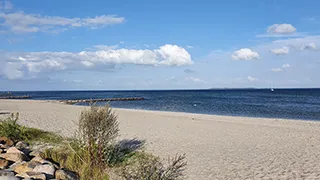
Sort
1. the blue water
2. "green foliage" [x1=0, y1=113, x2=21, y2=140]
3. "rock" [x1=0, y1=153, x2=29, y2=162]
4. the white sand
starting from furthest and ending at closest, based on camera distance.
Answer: the blue water < "green foliage" [x1=0, y1=113, x2=21, y2=140] < the white sand < "rock" [x1=0, y1=153, x2=29, y2=162]

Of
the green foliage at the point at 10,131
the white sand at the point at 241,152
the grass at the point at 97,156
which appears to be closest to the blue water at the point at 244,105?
the white sand at the point at 241,152

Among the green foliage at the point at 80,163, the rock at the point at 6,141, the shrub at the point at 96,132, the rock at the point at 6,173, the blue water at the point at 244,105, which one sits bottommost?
the blue water at the point at 244,105

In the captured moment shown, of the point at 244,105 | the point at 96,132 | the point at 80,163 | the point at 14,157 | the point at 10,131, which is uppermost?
the point at 96,132

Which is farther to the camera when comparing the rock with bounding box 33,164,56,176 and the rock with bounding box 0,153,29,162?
the rock with bounding box 0,153,29,162

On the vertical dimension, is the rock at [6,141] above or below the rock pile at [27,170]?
above

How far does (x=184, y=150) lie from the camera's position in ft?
38.2

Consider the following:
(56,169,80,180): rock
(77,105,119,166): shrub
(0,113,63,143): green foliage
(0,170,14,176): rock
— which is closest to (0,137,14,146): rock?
(0,113,63,143): green foliage

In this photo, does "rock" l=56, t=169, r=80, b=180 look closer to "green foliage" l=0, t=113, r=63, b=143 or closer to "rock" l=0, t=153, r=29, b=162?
"rock" l=0, t=153, r=29, b=162

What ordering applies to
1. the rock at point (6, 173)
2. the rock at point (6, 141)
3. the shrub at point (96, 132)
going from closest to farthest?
1. the rock at point (6, 173)
2. the shrub at point (96, 132)
3. the rock at point (6, 141)

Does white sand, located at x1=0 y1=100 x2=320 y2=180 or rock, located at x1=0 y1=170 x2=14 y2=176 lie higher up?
rock, located at x1=0 y1=170 x2=14 y2=176

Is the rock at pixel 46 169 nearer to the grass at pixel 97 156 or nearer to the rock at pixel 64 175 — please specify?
the rock at pixel 64 175

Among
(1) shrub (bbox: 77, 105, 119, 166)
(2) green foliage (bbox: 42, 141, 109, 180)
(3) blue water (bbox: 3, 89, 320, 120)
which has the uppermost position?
(1) shrub (bbox: 77, 105, 119, 166)

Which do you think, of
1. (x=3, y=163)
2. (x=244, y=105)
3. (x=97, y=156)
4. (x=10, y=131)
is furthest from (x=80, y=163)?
(x=244, y=105)

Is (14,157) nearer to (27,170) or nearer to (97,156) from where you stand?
(27,170)
